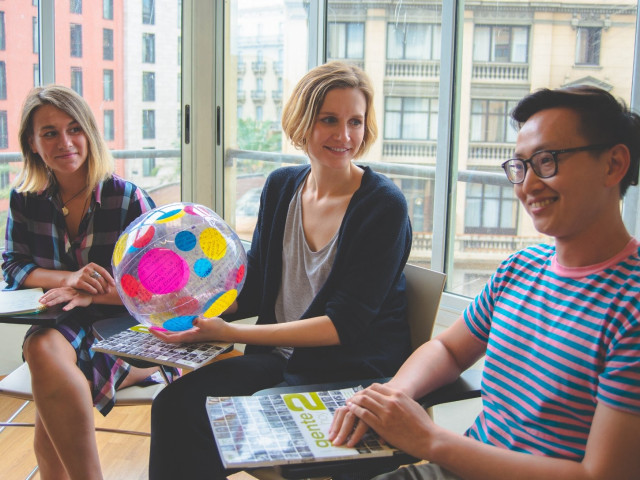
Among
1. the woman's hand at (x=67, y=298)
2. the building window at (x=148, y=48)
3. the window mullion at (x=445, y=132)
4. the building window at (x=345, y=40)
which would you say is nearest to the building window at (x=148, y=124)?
the building window at (x=148, y=48)

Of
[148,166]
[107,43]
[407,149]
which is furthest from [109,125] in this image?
[407,149]

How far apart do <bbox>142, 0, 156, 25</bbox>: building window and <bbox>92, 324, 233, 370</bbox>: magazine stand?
8.16ft

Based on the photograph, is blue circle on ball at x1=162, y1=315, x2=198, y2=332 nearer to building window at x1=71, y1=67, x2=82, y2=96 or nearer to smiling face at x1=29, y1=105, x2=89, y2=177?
smiling face at x1=29, y1=105, x2=89, y2=177

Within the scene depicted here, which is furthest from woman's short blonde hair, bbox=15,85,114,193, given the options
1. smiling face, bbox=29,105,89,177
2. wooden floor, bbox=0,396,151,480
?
wooden floor, bbox=0,396,151,480

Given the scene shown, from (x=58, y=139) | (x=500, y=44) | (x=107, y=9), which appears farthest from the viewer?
(x=107, y=9)

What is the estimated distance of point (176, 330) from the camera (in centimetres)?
160

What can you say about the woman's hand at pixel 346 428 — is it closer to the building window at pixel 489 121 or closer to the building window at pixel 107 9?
the building window at pixel 489 121

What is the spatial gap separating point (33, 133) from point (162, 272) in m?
1.05

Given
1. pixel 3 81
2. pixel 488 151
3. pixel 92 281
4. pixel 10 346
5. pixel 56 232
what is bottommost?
pixel 10 346

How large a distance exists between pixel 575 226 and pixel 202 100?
293cm

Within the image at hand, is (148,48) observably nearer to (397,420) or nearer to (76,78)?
(76,78)

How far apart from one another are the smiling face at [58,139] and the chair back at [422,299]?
1201 millimetres

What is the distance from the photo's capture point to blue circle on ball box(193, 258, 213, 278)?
1.52m

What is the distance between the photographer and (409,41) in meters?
3.12
